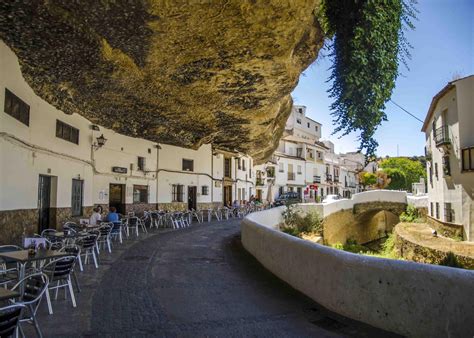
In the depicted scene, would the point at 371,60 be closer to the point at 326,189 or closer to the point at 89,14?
the point at 89,14

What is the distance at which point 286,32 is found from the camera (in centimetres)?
749

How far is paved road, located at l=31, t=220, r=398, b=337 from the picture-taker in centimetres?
420

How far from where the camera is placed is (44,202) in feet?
35.2

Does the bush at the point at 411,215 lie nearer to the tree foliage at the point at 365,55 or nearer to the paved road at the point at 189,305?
the paved road at the point at 189,305

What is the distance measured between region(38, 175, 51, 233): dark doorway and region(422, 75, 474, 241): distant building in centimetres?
1812

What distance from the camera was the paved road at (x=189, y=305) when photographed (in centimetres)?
420

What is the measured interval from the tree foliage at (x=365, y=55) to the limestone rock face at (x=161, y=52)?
134 centimetres

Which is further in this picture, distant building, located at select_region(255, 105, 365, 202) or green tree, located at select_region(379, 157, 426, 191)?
green tree, located at select_region(379, 157, 426, 191)

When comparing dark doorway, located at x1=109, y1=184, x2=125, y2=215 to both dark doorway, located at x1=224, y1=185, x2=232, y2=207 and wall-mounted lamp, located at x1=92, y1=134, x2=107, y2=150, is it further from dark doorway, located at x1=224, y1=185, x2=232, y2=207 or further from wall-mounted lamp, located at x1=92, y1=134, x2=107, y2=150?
dark doorway, located at x1=224, y1=185, x2=232, y2=207

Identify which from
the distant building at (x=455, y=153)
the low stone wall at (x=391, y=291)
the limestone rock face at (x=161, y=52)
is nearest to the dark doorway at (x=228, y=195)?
the limestone rock face at (x=161, y=52)

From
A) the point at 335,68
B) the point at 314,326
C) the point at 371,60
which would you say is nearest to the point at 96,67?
the point at 335,68

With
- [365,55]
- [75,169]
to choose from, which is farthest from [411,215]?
[365,55]

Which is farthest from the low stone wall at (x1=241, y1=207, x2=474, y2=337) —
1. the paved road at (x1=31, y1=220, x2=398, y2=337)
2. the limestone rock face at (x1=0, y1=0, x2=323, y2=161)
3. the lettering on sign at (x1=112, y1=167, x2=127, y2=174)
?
the lettering on sign at (x1=112, y1=167, x2=127, y2=174)

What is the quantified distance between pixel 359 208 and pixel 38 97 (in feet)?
81.8
